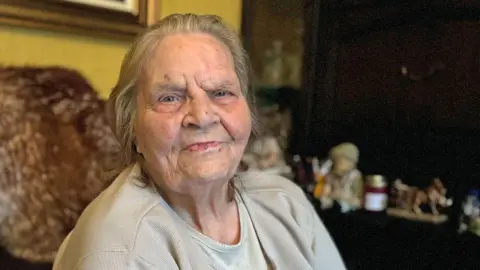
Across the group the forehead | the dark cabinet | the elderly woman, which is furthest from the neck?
the dark cabinet

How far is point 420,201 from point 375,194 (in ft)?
0.47

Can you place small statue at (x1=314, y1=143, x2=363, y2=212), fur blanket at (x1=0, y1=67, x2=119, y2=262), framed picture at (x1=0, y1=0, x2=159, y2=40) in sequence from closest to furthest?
fur blanket at (x1=0, y1=67, x2=119, y2=262)
framed picture at (x1=0, y1=0, x2=159, y2=40)
small statue at (x1=314, y1=143, x2=363, y2=212)

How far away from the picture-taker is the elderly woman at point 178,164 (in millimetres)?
1046

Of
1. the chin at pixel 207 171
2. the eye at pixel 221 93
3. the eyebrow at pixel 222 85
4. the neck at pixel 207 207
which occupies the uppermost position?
the eyebrow at pixel 222 85

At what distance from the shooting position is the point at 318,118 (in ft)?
7.24

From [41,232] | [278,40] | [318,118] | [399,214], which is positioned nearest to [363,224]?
[399,214]

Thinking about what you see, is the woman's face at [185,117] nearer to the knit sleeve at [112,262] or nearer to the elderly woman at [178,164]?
Result: the elderly woman at [178,164]

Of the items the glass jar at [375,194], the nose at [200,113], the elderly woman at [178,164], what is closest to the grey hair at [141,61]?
the elderly woman at [178,164]

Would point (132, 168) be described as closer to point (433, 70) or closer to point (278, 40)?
point (433, 70)

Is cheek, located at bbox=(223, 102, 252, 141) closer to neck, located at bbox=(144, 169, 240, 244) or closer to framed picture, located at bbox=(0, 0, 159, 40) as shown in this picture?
neck, located at bbox=(144, 169, 240, 244)

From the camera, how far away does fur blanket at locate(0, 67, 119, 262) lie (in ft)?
4.40

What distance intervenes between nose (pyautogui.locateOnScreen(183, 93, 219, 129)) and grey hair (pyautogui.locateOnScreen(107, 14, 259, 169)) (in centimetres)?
12

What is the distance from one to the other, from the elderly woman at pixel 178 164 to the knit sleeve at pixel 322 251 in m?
0.08

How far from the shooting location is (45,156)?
4.59 feet
